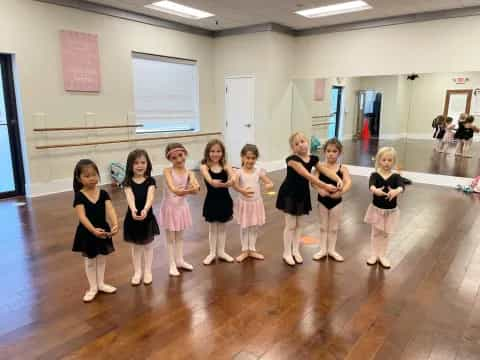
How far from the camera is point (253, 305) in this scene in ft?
7.95

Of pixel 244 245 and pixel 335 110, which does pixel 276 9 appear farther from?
pixel 244 245

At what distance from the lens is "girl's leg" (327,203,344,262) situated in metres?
2.98

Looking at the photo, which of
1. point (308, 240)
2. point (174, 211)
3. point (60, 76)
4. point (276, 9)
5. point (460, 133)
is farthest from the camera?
point (460, 133)

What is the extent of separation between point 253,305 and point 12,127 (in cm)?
467

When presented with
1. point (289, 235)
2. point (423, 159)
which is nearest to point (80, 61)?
point (289, 235)

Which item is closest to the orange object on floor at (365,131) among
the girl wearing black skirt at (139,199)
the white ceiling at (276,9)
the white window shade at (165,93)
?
the white ceiling at (276,9)

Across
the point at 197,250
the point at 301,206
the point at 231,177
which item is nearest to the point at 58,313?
the point at 197,250

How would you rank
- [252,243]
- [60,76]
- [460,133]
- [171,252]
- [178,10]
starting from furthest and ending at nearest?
[460,133] < [178,10] < [60,76] < [252,243] < [171,252]

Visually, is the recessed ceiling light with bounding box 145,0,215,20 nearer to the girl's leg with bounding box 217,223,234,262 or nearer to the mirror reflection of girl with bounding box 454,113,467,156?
the girl's leg with bounding box 217,223,234,262

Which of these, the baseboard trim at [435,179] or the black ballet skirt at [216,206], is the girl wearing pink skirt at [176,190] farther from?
the baseboard trim at [435,179]

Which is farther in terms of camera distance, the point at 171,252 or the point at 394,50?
the point at 394,50

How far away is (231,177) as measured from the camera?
2832 mm

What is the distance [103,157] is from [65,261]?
334 centimetres

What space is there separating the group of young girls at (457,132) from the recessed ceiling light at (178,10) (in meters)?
4.88
